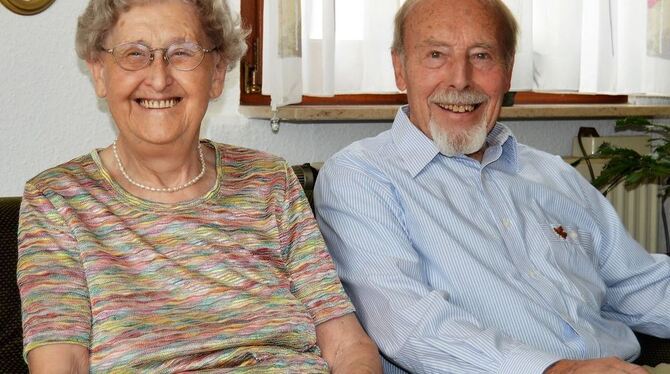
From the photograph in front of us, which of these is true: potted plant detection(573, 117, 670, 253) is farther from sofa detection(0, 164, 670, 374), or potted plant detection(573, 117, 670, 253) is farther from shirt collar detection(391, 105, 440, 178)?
sofa detection(0, 164, 670, 374)

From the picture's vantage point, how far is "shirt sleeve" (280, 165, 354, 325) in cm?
173

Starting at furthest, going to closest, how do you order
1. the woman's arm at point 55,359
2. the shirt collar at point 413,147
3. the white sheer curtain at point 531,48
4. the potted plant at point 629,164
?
the potted plant at point 629,164
the white sheer curtain at point 531,48
the shirt collar at point 413,147
the woman's arm at point 55,359

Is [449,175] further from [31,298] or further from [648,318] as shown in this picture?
[31,298]

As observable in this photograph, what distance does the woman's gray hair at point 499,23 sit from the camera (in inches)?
84.1

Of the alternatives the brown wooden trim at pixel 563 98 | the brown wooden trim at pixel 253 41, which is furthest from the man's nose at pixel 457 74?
the brown wooden trim at pixel 563 98

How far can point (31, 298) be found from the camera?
1.52m

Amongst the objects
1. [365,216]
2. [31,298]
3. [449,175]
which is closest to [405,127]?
[449,175]

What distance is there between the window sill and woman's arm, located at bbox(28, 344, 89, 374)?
1.34 metres

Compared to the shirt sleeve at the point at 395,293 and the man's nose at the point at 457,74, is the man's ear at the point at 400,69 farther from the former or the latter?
the shirt sleeve at the point at 395,293

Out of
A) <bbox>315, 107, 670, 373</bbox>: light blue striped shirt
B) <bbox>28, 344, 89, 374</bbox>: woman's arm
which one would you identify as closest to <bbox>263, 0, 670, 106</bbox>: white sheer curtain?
<bbox>315, 107, 670, 373</bbox>: light blue striped shirt

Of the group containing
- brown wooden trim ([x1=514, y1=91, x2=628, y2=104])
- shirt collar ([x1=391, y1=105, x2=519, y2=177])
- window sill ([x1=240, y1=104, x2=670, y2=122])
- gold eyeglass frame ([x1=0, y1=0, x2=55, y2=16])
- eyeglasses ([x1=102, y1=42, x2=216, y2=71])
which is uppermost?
gold eyeglass frame ([x1=0, y1=0, x2=55, y2=16])

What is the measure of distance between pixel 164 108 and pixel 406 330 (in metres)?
0.58

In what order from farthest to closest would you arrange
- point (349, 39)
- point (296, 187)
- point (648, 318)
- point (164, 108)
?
point (349, 39), point (648, 318), point (296, 187), point (164, 108)

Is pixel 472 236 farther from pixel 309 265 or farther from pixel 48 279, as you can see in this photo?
pixel 48 279
